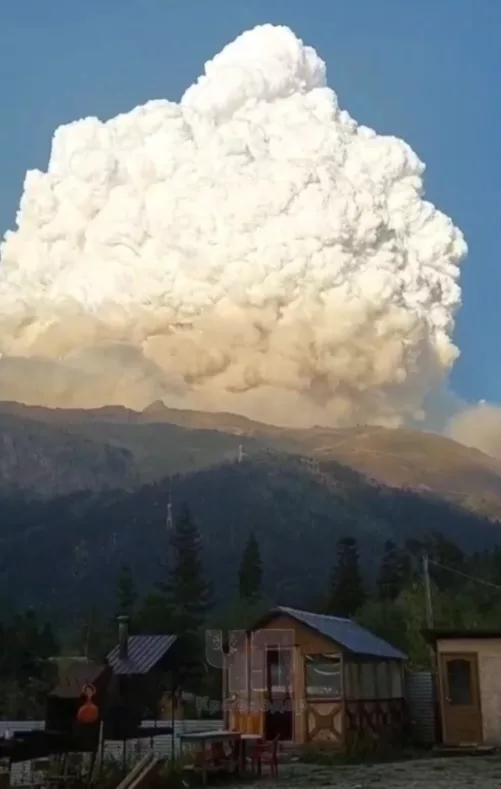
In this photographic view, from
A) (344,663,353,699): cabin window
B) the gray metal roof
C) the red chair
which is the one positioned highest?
the gray metal roof

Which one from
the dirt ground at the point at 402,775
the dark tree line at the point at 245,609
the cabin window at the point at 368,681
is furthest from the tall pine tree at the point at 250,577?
the dirt ground at the point at 402,775

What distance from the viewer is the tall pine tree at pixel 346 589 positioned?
69875mm

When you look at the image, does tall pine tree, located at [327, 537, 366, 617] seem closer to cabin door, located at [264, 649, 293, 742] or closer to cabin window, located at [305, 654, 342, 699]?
cabin door, located at [264, 649, 293, 742]

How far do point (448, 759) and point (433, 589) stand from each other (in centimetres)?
3959

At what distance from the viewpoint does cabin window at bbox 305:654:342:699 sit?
23.6 m

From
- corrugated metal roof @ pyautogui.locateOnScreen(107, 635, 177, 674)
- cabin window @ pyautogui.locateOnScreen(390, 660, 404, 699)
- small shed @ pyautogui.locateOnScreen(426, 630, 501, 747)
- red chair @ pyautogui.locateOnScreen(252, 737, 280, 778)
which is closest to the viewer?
corrugated metal roof @ pyautogui.locateOnScreen(107, 635, 177, 674)

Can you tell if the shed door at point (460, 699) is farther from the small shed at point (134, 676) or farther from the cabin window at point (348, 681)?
the small shed at point (134, 676)

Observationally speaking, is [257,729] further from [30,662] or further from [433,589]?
[433,589]

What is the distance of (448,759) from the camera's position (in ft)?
72.7

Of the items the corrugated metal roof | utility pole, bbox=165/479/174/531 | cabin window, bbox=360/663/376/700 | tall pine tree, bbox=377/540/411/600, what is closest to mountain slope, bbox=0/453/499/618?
utility pole, bbox=165/479/174/531

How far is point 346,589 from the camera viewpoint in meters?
72.6

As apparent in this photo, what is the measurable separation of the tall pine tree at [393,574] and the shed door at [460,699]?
4880 centimetres

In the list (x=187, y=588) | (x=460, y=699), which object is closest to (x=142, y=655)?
(x=460, y=699)

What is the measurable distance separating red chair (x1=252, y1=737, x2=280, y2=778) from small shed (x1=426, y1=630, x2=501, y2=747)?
21.4 ft
